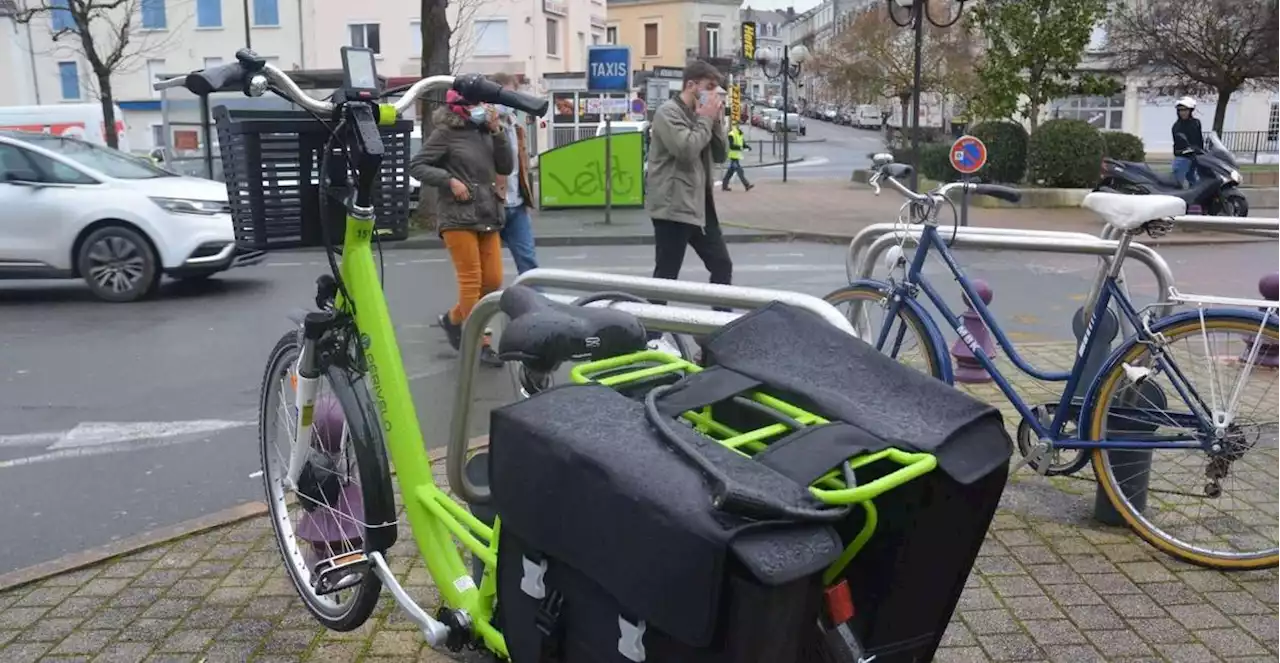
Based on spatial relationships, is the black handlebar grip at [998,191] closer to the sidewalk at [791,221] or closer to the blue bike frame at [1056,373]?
the blue bike frame at [1056,373]

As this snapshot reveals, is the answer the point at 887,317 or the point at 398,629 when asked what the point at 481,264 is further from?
the point at 398,629

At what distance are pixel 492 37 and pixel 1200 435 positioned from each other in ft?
141

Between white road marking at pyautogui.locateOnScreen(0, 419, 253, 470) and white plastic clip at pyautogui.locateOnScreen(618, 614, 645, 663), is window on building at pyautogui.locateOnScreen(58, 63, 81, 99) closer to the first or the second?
white road marking at pyautogui.locateOnScreen(0, 419, 253, 470)

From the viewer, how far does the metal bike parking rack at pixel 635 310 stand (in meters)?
2.66

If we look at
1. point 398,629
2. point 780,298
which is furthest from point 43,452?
point 780,298

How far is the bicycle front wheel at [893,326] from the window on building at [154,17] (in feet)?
141

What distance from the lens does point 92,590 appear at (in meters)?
3.73

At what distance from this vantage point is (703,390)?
77.3 inches

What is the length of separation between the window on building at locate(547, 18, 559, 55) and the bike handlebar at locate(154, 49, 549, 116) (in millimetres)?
44636

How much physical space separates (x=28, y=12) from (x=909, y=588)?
89.3ft

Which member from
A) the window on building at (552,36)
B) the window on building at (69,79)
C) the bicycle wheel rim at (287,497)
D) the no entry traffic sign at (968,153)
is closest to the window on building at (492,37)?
the window on building at (552,36)

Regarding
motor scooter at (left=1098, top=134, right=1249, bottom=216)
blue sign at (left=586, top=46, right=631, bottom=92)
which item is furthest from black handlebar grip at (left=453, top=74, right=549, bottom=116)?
blue sign at (left=586, top=46, right=631, bottom=92)

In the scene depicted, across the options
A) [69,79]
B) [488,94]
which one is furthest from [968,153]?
[69,79]

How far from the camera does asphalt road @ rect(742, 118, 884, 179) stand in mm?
33438
